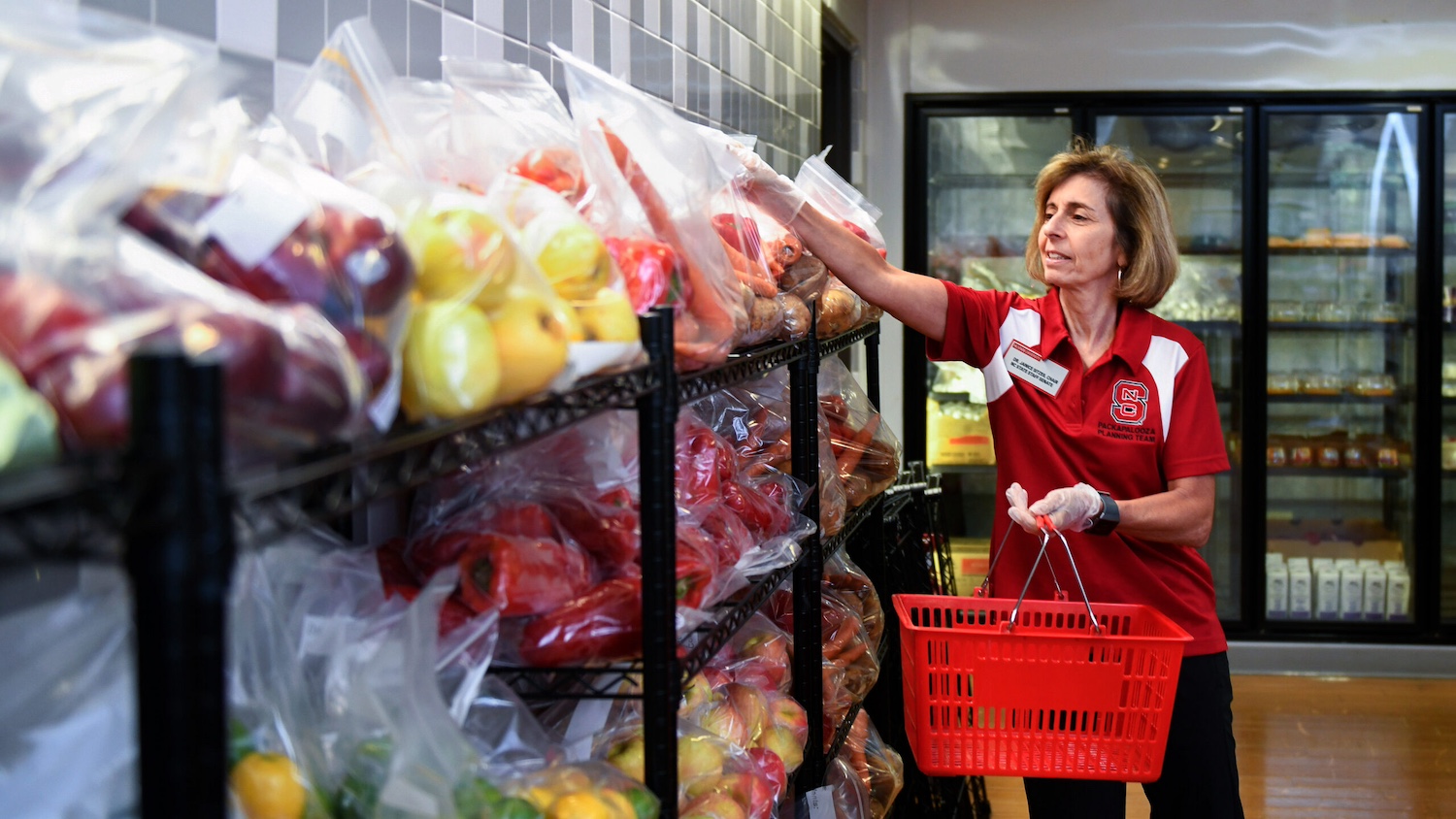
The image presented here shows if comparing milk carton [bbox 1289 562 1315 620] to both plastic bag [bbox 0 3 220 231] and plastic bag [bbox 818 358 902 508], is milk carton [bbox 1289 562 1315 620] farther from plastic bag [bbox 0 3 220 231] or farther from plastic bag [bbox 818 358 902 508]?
plastic bag [bbox 0 3 220 231]

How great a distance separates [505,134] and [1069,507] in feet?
3.92

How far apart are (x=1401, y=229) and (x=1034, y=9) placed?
1.72 meters

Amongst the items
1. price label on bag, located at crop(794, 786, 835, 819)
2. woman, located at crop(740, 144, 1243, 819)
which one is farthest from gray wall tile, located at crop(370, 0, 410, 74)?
price label on bag, located at crop(794, 786, 835, 819)

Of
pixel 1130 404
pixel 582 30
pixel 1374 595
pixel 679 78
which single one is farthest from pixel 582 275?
pixel 1374 595

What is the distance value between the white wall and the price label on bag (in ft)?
11.2

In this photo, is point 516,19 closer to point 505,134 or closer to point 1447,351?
point 505,134

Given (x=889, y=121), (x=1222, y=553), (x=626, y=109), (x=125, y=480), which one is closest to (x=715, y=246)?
(x=626, y=109)

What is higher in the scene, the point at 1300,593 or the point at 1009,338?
the point at 1009,338

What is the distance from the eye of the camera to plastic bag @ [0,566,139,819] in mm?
765

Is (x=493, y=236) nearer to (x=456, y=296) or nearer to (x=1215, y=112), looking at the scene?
(x=456, y=296)

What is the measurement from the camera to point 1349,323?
5.15 meters

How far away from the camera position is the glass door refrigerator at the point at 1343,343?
5129 millimetres

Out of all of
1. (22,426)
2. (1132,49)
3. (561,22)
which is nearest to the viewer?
(22,426)

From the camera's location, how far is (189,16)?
3.61ft
